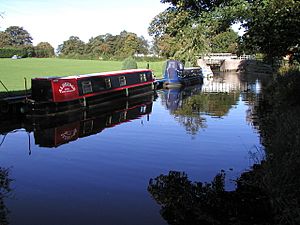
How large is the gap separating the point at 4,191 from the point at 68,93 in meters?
11.5

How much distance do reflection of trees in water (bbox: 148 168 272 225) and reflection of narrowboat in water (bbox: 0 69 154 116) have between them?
1100 centimetres

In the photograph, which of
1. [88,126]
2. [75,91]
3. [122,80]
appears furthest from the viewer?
[122,80]

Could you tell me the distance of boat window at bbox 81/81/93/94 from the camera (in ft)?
69.6

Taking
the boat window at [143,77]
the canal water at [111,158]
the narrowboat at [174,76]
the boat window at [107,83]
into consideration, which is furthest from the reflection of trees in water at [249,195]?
the narrowboat at [174,76]

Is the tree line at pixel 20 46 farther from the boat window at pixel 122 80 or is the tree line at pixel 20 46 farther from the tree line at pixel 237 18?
the tree line at pixel 237 18

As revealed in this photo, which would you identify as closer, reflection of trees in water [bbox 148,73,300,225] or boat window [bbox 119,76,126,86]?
reflection of trees in water [bbox 148,73,300,225]

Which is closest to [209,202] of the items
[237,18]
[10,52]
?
[237,18]

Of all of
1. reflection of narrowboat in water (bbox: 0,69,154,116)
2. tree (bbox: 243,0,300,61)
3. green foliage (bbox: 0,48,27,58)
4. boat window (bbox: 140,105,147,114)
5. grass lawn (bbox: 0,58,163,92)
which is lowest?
boat window (bbox: 140,105,147,114)

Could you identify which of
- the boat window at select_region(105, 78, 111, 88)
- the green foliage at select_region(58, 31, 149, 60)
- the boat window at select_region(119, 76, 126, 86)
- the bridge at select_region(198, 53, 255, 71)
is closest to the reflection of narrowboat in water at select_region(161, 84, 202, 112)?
the boat window at select_region(119, 76, 126, 86)

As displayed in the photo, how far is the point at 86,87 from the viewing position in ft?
70.3

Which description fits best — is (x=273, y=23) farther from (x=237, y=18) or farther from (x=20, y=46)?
(x=20, y=46)

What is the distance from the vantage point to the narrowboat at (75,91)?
1866 cm

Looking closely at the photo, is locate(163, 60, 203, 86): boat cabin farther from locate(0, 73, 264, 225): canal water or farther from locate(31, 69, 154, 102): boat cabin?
locate(0, 73, 264, 225): canal water

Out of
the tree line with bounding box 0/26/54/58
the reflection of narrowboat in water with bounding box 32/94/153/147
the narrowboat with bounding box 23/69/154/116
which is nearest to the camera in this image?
the reflection of narrowboat in water with bounding box 32/94/153/147
